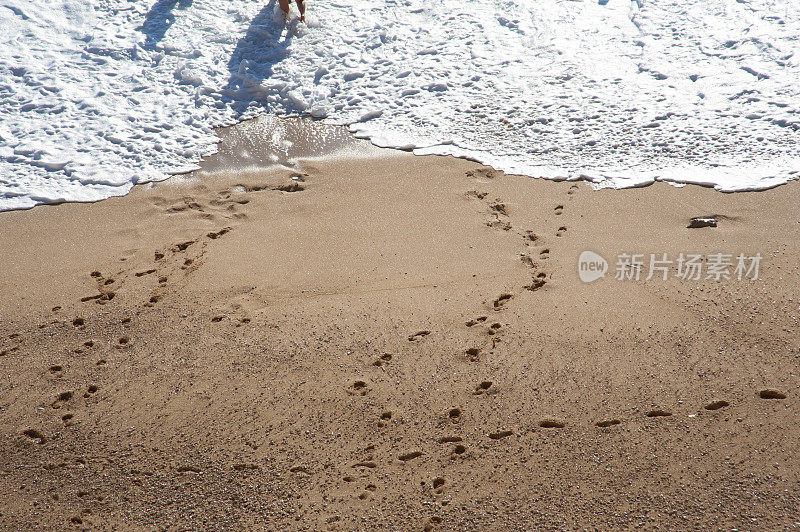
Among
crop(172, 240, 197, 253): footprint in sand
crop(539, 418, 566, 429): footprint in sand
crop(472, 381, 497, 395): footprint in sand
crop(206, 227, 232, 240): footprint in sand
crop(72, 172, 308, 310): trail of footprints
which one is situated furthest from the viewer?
crop(206, 227, 232, 240): footprint in sand

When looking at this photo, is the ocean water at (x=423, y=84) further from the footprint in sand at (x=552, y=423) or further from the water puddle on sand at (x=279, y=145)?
the footprint in sand at (x=552, y=423)

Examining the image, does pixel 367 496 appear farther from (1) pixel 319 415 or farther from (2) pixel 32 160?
(2) pixel 32 160

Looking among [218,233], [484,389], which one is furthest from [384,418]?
[218,233]

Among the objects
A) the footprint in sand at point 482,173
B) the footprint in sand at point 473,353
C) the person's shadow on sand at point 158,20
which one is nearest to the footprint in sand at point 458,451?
the footprint in sand at point 473,353

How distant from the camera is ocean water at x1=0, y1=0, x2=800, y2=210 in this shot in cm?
518

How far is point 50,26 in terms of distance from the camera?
7.18m

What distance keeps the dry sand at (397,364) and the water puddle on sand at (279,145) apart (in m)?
0.70

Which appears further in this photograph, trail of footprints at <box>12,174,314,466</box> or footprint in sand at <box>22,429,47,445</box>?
trail of footprints at <box>12,174,314,466</box>

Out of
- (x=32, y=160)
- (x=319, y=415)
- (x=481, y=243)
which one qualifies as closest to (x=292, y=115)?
(x=32, y=160)

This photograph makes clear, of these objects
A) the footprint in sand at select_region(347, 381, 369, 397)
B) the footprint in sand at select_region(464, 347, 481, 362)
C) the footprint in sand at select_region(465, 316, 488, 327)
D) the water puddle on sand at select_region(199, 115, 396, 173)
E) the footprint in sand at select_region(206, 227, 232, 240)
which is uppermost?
the water puddle on sand at select_region(199, 115, 396, 173)

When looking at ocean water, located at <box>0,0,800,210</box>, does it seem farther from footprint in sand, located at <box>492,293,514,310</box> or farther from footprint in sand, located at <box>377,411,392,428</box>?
footprint in sand, located at <box>377,411,392,428</box>

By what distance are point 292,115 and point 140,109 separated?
1759mm

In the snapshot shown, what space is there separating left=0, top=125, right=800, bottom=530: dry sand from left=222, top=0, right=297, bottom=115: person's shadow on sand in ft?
7.01

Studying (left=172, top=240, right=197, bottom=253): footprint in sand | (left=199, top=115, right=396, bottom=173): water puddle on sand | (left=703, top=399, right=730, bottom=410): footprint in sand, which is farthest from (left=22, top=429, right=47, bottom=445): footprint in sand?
(left=703, top=399, right=730, bottom=410): footprint in sand
